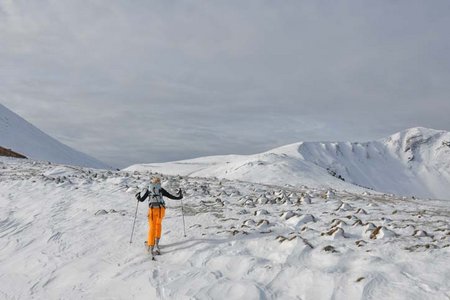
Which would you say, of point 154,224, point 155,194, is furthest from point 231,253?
point 155,194

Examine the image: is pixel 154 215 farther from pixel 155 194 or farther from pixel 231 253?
pixel 231 253

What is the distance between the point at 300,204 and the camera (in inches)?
712

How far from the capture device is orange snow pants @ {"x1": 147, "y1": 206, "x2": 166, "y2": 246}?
41.2ft

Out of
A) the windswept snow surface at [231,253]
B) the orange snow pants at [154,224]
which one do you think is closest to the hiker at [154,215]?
the orange snow pants at [154,224]

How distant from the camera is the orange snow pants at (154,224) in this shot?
41.2ft

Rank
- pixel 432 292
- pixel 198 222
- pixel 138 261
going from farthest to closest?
pixel 198 222 < pixel 138 261 < pixel 432 292

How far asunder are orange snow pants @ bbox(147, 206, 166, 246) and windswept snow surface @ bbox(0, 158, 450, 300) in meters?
0.50

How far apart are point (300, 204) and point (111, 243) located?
7770mm

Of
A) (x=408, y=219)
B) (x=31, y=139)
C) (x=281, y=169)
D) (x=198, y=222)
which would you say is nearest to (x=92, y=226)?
(x=198, y=222)

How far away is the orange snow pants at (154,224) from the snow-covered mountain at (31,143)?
6866cm

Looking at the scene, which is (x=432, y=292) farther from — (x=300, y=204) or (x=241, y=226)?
(x=300, y=204)

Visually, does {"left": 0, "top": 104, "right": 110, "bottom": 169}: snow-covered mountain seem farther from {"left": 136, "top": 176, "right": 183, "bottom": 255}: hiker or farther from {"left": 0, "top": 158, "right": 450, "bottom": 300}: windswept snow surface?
{"left": 136, "top": 176, "right": 183, "bottom": 255}: hiker

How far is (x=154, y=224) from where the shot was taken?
12742mm

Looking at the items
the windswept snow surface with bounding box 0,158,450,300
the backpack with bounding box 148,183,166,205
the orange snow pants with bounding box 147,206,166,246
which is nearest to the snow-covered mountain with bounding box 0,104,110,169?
the windswept snow surface with bounding box 0,158,450,300
